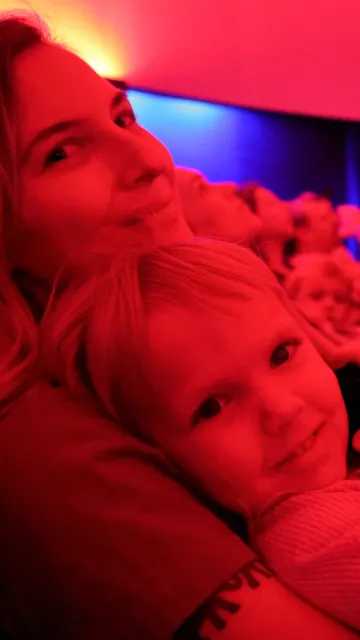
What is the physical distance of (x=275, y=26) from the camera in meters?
1.59

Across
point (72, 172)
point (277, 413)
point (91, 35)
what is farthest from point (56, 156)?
point (91, 35)

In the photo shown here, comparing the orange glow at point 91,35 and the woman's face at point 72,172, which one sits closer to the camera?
the woman's face at point 72,172

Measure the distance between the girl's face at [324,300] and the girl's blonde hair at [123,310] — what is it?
0.22 meters

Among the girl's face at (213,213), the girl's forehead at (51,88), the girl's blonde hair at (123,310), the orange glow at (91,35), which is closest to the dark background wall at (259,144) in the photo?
the orange glow at (91,35)

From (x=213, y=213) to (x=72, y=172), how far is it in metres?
0.19

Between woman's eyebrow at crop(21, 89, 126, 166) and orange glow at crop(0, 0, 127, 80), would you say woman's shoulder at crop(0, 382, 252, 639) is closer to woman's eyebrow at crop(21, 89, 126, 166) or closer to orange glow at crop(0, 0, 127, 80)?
woman's eyebrow at crop(21, 89, 126, 166)

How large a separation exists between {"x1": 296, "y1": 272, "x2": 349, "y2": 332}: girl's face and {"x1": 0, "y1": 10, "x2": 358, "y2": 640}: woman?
0.23 meters

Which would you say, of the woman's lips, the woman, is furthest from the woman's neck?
the woman's lips

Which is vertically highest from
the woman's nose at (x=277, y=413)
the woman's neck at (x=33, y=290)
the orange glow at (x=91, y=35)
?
the orange glow at (x=91, y=35)

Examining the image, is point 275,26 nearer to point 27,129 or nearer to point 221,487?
point 27,129

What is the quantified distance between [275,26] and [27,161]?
47.1 inches

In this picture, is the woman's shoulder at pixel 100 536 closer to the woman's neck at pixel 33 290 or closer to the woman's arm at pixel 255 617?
the woman's arm at pixel 255 617

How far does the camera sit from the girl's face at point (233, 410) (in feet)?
1.67

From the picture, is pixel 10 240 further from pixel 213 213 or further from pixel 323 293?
pixel 323 293
